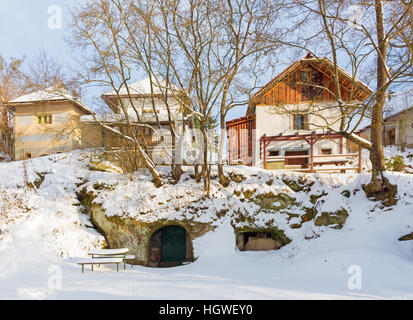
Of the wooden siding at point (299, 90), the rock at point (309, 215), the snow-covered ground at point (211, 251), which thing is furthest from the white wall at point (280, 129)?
the rock at point (309, 215)

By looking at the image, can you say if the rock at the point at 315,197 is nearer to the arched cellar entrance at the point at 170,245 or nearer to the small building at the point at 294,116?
the small building at the point at 294,116

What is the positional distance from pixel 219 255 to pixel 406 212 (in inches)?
Answer: 299

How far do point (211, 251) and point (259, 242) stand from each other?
2495mm

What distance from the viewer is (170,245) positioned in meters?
12.1

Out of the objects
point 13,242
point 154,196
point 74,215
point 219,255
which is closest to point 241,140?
point 154,196

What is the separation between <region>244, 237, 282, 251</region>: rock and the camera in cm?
1126

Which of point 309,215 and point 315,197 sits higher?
point 315,197

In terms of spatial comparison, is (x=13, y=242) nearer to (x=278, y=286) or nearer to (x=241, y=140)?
(x=278, y=286)

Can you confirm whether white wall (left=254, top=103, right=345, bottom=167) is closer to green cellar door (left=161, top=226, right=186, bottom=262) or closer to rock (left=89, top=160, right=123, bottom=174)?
green cellar door (left=161, top=226, right=186, bottom=262)

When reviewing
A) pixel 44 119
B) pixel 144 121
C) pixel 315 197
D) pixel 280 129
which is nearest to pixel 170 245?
pixel 315 197

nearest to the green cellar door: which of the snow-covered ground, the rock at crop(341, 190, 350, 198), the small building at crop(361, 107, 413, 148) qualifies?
the snow-covered ground

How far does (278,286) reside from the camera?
21.6 ft

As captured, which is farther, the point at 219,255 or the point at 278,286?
the point at 219,255

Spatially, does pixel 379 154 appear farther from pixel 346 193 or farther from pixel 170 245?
pixel 170 245
